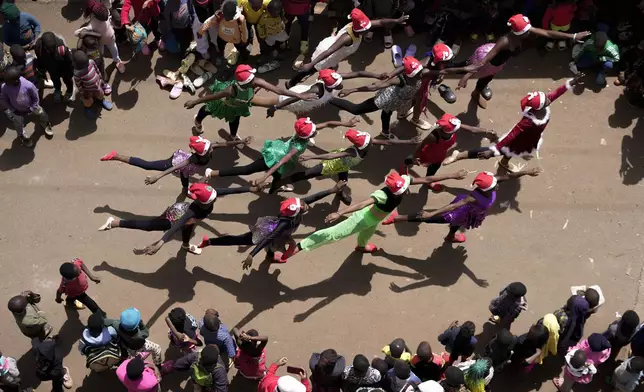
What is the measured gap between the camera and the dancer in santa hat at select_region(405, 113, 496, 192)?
372 inches

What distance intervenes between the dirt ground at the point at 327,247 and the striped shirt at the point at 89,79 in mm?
586

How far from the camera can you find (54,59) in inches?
411

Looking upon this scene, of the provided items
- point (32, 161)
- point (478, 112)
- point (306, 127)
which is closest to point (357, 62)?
point (478, 112)

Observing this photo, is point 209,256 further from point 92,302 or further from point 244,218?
point 92,302

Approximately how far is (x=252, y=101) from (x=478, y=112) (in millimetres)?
3423

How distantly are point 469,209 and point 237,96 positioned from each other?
320 cm

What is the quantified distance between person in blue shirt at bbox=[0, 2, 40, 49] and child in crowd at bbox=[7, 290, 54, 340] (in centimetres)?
416

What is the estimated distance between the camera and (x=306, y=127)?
925 cm

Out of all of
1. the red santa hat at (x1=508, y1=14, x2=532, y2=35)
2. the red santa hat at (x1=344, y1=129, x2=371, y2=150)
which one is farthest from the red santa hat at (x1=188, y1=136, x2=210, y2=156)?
the red santa hat at (x1=508, y1=14, x2=532, y2=35)

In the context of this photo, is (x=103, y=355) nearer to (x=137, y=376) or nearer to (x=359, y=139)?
(x=137, y=376)

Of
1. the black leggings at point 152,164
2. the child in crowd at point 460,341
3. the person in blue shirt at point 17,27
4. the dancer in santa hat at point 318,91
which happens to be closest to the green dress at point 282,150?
the dancer in santa hat at point 318,91

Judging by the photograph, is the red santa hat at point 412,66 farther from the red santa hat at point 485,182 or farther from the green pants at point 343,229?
the green pants at point 343,229

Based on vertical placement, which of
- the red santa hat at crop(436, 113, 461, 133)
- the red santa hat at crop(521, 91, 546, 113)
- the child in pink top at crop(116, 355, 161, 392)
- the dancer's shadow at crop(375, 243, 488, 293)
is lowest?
the dancer's shadow at crop(375, 243, 488, 293)

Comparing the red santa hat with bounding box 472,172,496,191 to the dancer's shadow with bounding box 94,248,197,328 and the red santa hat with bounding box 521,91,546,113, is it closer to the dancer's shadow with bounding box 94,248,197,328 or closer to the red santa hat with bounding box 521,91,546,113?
the red santa hat with bounding box 521,91,546,113
